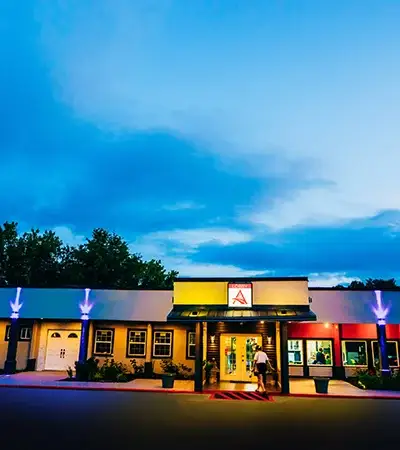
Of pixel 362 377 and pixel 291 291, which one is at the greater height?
pixel 291 291

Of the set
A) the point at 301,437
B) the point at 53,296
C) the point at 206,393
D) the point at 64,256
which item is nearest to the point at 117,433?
the point at 301,437

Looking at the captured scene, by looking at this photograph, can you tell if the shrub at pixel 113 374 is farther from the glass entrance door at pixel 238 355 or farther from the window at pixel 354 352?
the window at pixel 354 352

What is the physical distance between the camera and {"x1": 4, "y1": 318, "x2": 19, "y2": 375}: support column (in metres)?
23.1

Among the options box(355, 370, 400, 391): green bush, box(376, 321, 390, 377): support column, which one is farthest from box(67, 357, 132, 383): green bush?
box(376, 321, 390, 377): support column

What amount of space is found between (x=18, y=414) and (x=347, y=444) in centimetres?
879

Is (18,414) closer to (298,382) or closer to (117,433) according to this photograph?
(117,433)

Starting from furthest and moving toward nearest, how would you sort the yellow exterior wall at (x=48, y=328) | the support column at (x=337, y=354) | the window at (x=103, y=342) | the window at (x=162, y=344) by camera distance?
the yellow exterior wall at (x=48, y=328) < the window at (x=103, y=342) < the window at (x=162, y=344) < the support column at (x=337, y=354)

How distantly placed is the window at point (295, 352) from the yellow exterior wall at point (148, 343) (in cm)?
549

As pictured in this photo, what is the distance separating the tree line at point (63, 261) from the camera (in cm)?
4584

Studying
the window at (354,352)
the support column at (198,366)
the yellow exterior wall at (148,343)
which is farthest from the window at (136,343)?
the window at (354,352)

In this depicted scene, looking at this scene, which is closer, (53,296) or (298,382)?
(298,382)

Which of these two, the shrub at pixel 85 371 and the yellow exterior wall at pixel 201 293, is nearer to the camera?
the yellow exterior wall at pixel 201 293

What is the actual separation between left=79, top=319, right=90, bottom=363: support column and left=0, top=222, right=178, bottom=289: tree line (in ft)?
70.5

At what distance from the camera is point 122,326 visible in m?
25.0
